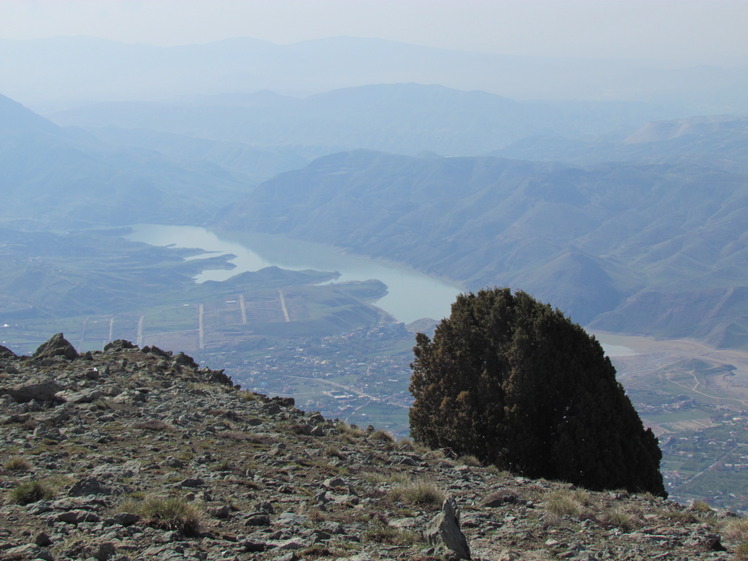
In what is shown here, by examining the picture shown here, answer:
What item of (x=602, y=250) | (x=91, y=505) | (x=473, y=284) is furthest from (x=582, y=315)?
(x=91, y=505)

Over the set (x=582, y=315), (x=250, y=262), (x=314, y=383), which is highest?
(x=250, y=262)

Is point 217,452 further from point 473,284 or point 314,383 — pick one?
point 473,284

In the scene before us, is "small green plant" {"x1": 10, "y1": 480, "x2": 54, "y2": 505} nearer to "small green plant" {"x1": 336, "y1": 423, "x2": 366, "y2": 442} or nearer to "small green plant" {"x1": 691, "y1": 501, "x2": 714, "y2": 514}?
"small green plant" {"x1": 336, "y1": 423, "x2": 366, "y2": 442}

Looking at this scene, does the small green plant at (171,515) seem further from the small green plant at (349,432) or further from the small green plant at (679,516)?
the small green plant at (349,432)

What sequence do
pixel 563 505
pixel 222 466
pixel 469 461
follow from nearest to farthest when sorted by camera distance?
pixel 563 505 < pixel 222 466 < pixel 469 461

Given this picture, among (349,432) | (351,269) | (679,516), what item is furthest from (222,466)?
(351,269)

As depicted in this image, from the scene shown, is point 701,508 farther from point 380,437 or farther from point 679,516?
point 380,437

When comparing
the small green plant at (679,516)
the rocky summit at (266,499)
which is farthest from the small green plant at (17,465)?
the small green plant at (679,516)
